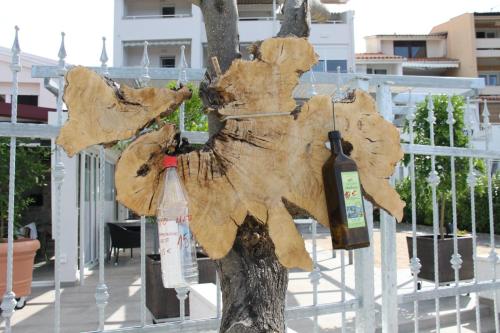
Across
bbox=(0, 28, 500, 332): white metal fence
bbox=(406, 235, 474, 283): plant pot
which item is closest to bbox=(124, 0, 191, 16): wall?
bbox=(406, 235, 474, 283): plant pot

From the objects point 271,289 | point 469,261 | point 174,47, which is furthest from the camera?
point 174,47

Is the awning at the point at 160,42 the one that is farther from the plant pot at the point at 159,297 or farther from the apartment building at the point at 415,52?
the plant pot at the point at 159,297

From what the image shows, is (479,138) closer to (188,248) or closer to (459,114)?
(459,114)

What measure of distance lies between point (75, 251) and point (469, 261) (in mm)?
5241

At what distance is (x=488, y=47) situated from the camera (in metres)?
29.6

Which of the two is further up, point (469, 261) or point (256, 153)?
point (256, 153)

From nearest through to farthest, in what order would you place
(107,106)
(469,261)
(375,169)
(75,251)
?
1. (107,106)
2. (375,169)
3. (469,261)
4. (75,251)

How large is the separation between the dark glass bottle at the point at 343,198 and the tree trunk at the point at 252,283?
201mm

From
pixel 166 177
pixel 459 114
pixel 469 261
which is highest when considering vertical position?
pixel 459 114

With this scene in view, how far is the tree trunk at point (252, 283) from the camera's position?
3.90ft

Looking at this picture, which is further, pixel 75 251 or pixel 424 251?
pixel 75 251

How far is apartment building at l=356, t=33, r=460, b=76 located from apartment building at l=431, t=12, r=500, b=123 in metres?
0.52

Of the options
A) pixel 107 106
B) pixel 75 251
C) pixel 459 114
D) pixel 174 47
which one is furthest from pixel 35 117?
pixel 174 47

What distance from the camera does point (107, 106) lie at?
1.12 m
